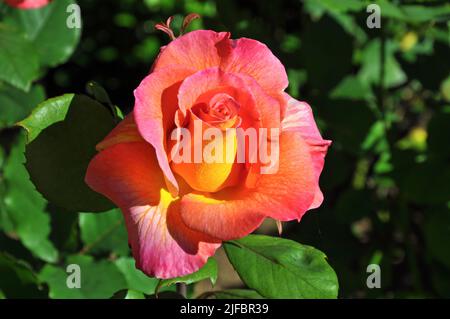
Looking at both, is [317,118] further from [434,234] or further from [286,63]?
[434,234]

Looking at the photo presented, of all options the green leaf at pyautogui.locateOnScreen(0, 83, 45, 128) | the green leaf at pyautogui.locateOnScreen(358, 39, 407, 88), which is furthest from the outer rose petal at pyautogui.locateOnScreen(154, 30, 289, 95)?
the green leaf at pyautogui.locateOnScreen(358, 39, 407, 88)

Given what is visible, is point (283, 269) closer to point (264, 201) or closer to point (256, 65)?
point (264, 201)

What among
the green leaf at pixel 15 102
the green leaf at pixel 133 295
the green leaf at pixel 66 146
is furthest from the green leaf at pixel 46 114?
the green leaf at pixel 15 102

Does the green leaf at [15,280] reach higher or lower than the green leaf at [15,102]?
lower

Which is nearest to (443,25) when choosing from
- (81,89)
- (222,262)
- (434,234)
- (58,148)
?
(434,234)

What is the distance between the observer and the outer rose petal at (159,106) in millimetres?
665

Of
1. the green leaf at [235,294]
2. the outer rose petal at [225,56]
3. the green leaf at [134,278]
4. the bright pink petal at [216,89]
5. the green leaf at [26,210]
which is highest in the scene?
the outer rose petal at [225,56]

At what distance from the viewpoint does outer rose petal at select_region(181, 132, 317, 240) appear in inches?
26.5

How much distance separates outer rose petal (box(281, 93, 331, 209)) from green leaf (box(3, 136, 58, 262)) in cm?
55

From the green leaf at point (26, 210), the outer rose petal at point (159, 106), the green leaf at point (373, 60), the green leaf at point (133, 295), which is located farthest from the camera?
the green leaf at point (373, 60)

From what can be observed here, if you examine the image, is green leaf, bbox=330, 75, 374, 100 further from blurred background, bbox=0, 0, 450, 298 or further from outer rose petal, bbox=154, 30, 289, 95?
outer rose petal, bbox=154, 30, 289, 95

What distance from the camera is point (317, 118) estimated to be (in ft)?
4.51

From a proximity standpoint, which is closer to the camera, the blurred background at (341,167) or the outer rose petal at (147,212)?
the outer rose petal at (147,212)

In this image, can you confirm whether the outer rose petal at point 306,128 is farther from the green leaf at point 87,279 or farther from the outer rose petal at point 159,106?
the green leaf at point 87,279
